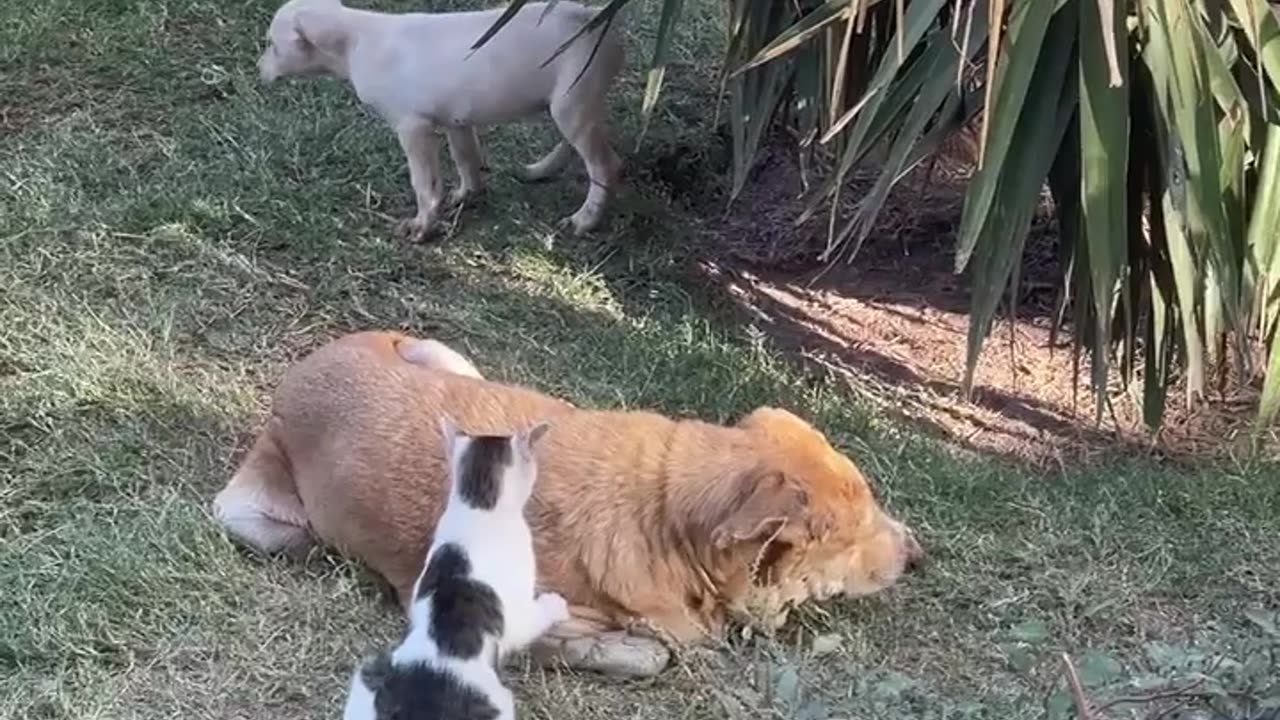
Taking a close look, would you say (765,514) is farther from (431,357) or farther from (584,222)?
(584,222)

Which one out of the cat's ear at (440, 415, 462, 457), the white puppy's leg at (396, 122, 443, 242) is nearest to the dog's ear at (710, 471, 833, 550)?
the cat's ear at (440, 415, 462, 457)

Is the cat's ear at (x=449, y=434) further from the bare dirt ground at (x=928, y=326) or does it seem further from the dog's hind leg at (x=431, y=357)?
the bare dirt ground at (x=928, y=326)

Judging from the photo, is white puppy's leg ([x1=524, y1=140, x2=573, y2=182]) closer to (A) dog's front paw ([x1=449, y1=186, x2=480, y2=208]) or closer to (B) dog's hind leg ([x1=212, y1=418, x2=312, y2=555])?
(A) dog's front paw ([x1=449, y1=186, x2=480, y2=208])

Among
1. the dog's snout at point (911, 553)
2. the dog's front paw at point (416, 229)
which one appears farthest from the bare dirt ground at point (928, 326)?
the dog's front paw at point (416, 229)

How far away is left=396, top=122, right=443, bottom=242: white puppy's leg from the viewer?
5.60 metres

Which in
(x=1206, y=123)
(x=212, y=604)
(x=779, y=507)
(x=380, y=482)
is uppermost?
(x=1206, y=123)

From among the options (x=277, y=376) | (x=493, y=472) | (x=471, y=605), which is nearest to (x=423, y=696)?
(x=471, y=605)

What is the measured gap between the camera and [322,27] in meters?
5.66

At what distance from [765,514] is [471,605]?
0.71 metres

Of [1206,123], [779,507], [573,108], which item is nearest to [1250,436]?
[1206,123]

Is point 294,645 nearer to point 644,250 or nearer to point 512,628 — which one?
point 512,628

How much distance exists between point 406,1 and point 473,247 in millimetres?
2246

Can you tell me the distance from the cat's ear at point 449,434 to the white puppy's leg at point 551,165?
2483mm

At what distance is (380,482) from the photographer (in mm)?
3908
